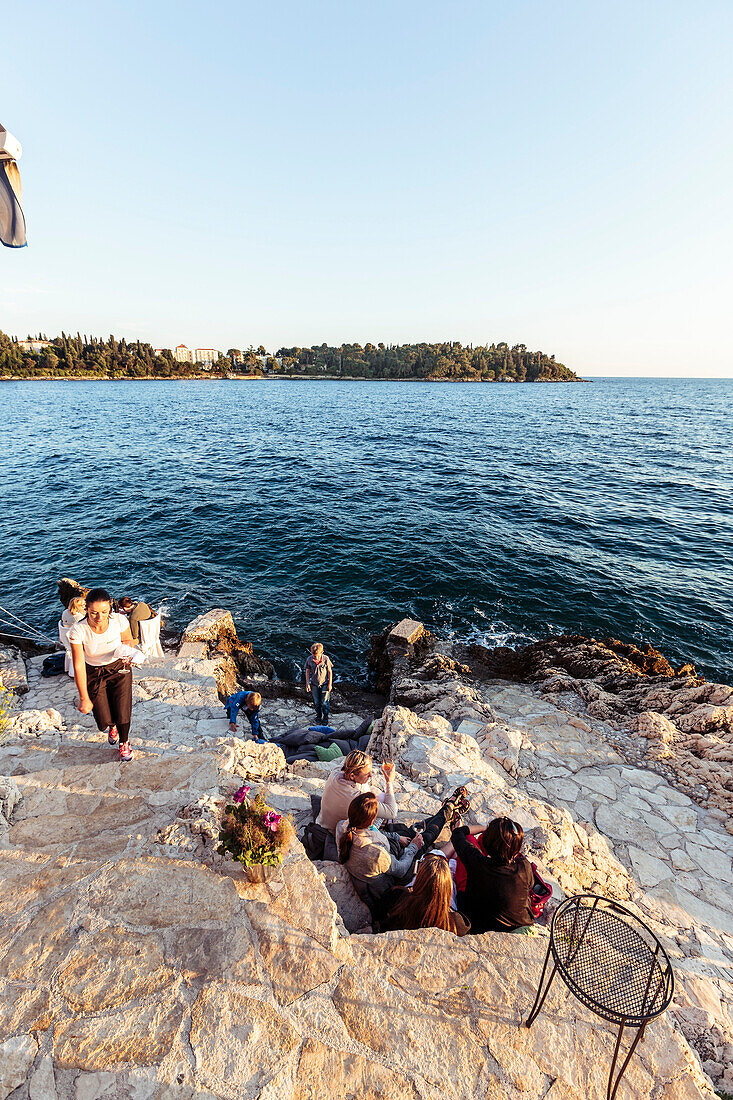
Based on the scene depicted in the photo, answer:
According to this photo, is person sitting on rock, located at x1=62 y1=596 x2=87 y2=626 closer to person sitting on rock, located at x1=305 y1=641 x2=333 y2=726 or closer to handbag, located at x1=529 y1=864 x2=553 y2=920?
person sitting on rock, located at x1=305 y1=641 x2=333 y2=726

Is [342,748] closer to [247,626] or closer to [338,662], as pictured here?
[338,662]

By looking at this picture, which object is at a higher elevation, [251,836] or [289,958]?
[251,836]

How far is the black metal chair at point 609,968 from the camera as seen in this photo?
283 cm

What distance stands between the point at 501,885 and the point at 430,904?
0.75m

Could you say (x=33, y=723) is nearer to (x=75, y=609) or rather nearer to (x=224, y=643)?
(x=75, y=609)

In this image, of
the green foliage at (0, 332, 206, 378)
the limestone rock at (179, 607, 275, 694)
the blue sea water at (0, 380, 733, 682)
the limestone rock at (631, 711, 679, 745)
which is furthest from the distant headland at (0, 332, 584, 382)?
the limestone rock at (631, 711, 679, 745)

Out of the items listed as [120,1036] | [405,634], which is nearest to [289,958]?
[120,1036]

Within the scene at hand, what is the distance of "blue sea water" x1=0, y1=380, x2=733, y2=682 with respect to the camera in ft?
50.7

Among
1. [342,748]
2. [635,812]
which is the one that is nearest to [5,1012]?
[342,748]

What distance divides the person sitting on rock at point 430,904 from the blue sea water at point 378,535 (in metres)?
9.19

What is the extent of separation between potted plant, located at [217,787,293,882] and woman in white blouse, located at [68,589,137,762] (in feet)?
8.64

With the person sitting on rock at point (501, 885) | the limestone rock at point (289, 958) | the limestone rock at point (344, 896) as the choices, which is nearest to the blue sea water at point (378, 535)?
the limestone rock at point (344, 896)

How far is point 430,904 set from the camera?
3939 millimetres

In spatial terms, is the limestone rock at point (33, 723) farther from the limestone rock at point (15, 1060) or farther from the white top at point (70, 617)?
the limestone rock at point (15, 1060)
